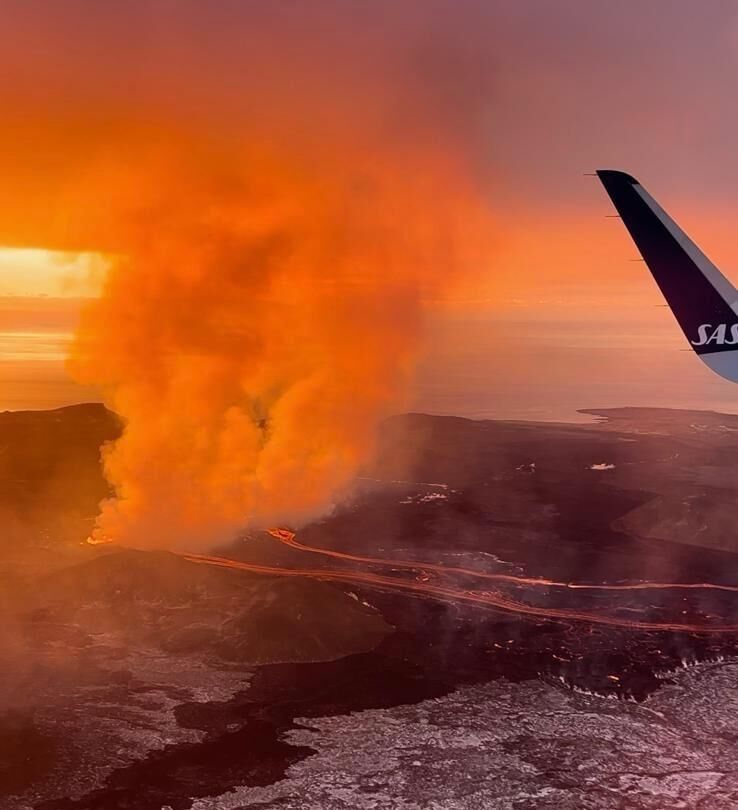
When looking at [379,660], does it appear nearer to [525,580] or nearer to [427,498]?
[525,580]

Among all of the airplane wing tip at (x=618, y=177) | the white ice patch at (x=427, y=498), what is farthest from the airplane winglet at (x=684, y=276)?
the white ice patch at (x=427, y=498)

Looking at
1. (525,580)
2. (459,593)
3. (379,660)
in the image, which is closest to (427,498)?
(525,580)

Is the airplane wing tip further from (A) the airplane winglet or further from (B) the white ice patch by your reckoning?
(B) the white ice patch

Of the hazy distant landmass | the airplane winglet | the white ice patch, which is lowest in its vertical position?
the hazy distant landmass

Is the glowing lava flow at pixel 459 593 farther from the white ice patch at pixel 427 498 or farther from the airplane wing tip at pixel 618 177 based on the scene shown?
the airplane wing tip at pixel 618 177

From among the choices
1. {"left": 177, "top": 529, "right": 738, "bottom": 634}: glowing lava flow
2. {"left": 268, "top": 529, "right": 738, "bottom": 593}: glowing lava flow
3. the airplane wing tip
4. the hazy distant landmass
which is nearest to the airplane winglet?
the airplane wing tip

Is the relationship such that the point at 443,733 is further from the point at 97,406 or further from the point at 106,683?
the point at 97,406
